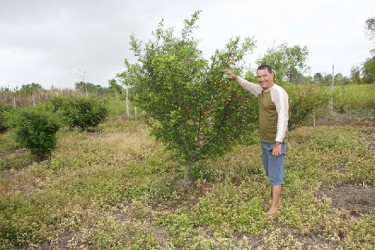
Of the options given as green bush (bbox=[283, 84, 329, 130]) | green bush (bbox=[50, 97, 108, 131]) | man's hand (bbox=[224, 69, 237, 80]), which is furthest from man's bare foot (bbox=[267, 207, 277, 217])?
green bush (bbox=[50, 97, 108, 131])

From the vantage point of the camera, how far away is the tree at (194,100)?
16.0ft

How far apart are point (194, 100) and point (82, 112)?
1059cm

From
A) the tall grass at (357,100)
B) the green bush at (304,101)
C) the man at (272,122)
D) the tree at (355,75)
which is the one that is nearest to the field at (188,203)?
the man at (272,122)

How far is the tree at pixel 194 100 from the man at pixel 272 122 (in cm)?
61

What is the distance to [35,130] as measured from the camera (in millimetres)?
8562

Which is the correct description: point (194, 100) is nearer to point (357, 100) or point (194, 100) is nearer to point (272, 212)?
point (272, 212)

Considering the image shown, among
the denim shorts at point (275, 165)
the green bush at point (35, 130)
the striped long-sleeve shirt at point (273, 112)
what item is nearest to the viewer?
the striped long-sleeve shirt at point (273, 112)

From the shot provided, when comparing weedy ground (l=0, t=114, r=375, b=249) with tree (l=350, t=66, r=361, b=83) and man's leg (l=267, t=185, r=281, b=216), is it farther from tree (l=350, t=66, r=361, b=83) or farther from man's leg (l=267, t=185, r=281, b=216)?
tree (l=350, t=66, r=361, b=83)

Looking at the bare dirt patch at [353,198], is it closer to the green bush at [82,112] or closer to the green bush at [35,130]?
the green bush at [35,130]

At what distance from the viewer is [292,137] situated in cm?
1052

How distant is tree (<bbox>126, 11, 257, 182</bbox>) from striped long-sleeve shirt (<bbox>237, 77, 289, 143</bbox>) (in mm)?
629

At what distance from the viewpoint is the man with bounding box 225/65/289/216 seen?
403 cm

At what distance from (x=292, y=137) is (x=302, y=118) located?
1.11 metres

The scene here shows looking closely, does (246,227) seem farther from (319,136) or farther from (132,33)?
(319,136)
